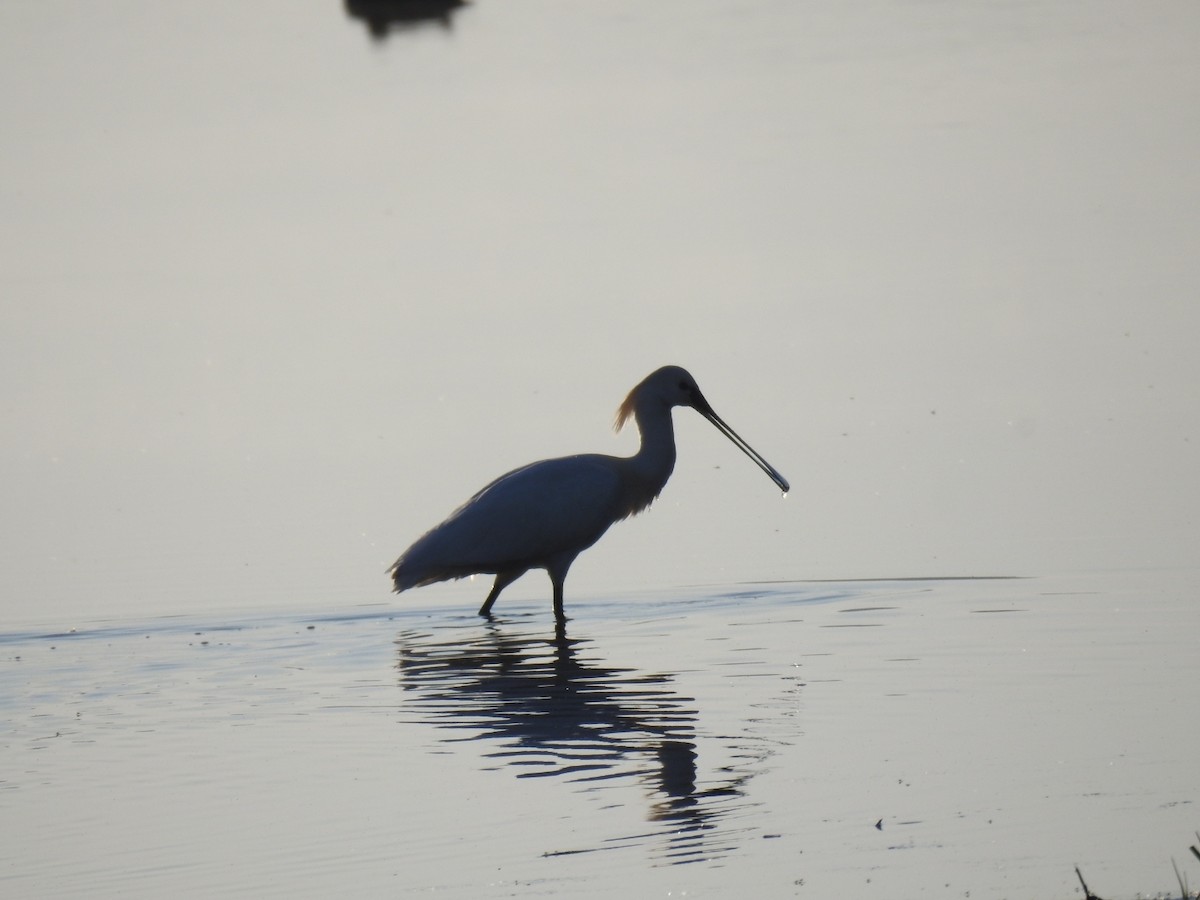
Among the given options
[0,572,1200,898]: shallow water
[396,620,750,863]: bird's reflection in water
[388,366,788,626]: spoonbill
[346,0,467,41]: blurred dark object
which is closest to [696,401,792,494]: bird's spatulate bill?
[388,366,788,626]: spoonbill

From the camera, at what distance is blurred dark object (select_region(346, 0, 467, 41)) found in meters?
35.9

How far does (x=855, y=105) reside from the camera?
28062 millimetres

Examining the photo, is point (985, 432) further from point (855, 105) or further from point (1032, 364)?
point (855, 105)

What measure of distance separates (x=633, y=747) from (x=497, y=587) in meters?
3.82

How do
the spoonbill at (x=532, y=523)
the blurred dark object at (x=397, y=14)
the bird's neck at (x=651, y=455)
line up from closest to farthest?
the spoonbill at (x=532, y=523)
the bird's neck at (x=651, y=455)
the blurred dark object at (x=397, y=14)

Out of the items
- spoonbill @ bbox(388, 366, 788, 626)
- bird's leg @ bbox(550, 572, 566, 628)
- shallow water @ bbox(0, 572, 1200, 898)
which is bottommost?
shallow water @ bbox(0, 572, 1200, 898)

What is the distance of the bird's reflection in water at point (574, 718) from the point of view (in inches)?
292

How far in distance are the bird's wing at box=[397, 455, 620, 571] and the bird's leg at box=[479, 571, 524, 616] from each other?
0.17ft

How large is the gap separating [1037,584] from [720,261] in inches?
420

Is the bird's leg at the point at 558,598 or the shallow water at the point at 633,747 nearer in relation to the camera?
the shallow water at the point at 633,747

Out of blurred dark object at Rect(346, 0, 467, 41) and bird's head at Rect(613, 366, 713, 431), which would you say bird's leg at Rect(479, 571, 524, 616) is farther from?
blurred dark object at Rect(346, 0, 467, 41)

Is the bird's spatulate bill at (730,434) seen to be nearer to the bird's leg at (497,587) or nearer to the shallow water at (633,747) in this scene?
the shallow water at (633,747)

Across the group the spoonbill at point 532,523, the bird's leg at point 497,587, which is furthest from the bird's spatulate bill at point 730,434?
the bird's leg at point 497,587

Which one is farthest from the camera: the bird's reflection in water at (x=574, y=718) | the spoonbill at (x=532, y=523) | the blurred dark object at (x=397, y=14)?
the blurred dark object at (x=397, y=14)
